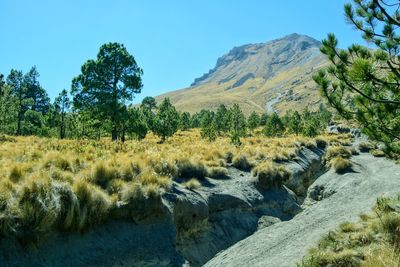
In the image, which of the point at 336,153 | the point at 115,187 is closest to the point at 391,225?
the point at 115,187

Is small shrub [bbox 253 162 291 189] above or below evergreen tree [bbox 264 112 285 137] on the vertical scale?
below

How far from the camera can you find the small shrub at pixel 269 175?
23.3 metres

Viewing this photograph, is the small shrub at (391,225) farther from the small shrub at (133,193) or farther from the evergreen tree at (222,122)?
the evergreen tree at (222,122)

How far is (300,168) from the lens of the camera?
3059 centimetres

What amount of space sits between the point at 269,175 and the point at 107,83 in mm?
24095

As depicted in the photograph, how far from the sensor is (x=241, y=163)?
85.8 feet

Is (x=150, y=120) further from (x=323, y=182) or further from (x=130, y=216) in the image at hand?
(x=130, y=216)

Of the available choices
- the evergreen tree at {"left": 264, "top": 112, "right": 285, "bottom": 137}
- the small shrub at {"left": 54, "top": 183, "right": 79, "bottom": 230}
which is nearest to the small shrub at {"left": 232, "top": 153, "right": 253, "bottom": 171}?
the small shrub at {"left": 54, "top": 183, "right": 79, "bottom": 230}

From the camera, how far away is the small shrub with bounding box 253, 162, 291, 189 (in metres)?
23.3

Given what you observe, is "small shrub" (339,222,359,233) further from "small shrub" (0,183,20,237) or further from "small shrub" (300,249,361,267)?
"small shrub" (0,183,20,237)

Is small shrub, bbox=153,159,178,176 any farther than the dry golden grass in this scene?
Yes

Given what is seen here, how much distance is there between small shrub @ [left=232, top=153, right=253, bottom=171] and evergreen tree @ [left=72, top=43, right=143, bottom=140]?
1893 centimetres

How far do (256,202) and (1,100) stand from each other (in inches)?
1530

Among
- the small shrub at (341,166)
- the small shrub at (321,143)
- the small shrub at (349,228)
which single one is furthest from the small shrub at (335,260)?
the small shrub at (321,143)
